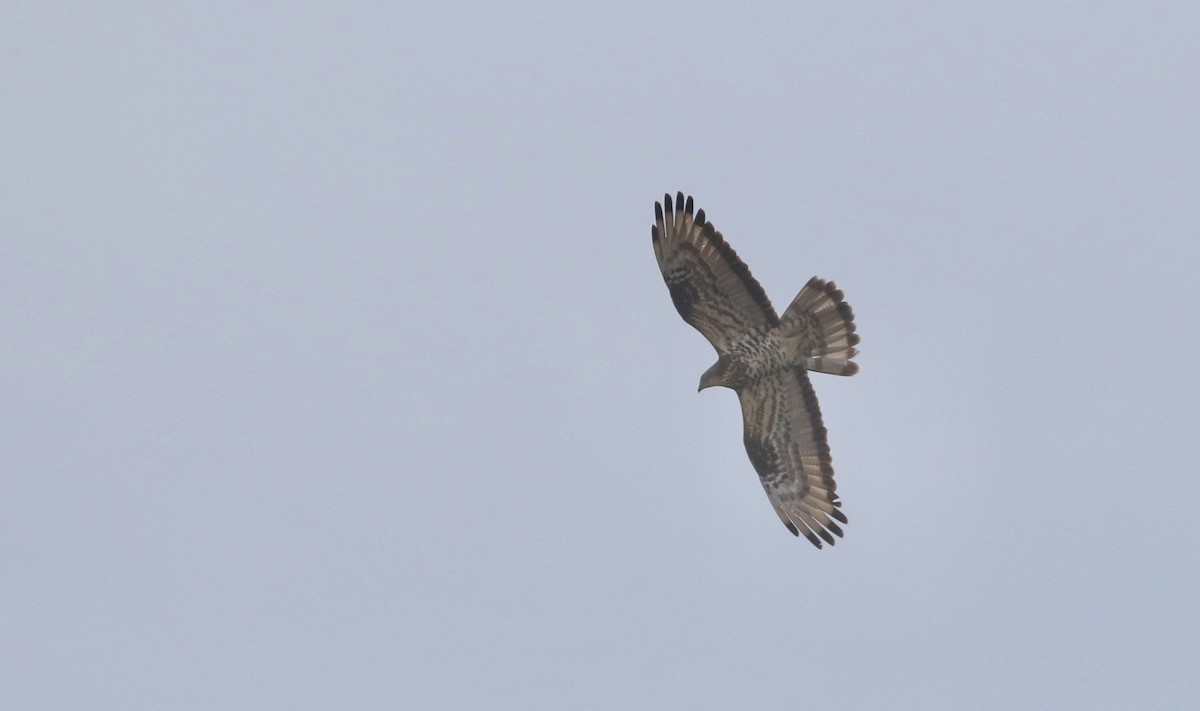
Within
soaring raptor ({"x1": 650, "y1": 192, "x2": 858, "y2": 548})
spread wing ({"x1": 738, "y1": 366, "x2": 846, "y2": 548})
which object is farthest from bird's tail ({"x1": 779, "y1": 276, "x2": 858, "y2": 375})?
spread wing ({"x1": 738, "y1": 366, "x2": 846, "y2": 548})

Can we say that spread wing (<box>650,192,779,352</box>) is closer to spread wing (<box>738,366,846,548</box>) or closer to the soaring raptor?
the soaring raptor

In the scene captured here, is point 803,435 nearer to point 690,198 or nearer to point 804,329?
point 804,329

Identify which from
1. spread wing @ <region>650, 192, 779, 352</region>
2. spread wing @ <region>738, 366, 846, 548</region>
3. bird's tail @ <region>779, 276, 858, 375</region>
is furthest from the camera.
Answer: spread wing @ <region>738, 366, 846, 548</region>

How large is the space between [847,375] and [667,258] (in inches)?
85.0

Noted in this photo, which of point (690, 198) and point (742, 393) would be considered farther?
point (742, 393)

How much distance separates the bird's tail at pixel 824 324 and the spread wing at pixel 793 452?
49 centimetres

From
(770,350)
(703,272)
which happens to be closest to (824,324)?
(770,350)

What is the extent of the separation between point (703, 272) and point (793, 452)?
2398 millimetres

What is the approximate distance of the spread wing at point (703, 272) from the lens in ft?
58.4

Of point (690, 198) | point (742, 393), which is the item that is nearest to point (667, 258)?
point (690, 198)

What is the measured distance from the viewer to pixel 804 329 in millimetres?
18406

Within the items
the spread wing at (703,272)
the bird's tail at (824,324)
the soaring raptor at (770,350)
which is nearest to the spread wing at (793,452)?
the soaring raptor at (770,350)

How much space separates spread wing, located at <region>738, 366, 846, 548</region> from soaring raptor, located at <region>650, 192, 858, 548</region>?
10 millimetres

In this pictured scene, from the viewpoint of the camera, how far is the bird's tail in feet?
60.1
